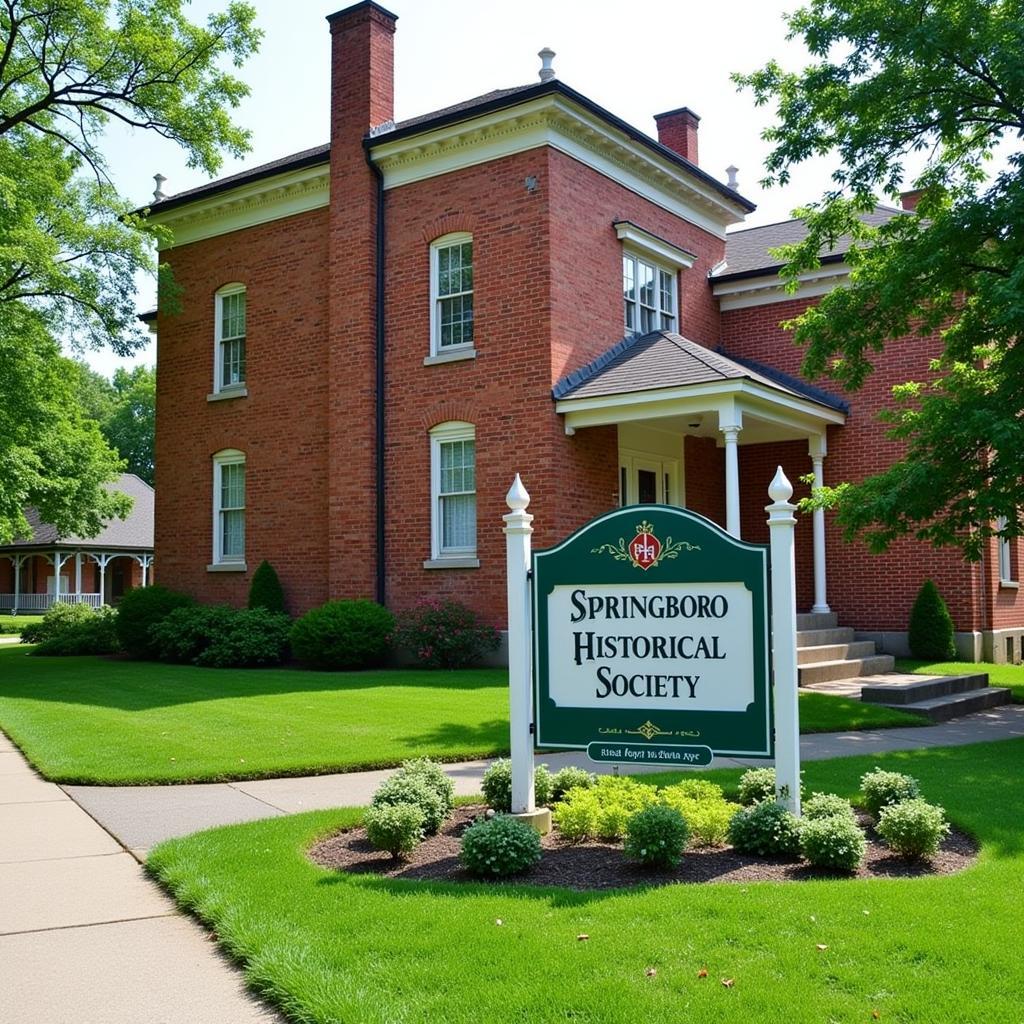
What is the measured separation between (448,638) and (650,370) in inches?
207

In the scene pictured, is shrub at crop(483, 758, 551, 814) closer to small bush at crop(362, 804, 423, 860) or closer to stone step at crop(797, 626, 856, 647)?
small bush at crop(362, 804, 423, 860)

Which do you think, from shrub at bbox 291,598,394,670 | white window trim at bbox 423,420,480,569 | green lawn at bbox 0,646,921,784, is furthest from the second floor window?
green lawn at bbox 0,646,921,784

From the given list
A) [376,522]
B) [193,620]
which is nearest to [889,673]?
[376,522]

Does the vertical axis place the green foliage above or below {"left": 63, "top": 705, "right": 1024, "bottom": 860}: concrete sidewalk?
above

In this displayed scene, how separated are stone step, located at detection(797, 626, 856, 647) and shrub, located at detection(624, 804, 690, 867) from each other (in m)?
10.9

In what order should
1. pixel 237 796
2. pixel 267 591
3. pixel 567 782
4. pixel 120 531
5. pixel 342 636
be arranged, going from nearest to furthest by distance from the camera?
pixel 567 782
pixel 237 796
pixel 342 636
pixel 267 591
pixel 120 531

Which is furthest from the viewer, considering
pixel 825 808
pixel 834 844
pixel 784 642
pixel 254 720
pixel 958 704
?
pixel 958 704

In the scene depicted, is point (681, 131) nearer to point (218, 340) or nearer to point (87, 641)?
point (218, 340)

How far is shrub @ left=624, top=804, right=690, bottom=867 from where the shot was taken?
543 cm

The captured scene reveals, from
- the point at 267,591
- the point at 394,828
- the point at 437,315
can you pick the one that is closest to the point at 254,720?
the point at 394,828

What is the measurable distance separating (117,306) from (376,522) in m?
6.80

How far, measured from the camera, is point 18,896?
17.7 ft

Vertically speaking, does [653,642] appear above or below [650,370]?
below

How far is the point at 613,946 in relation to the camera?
429 cm
